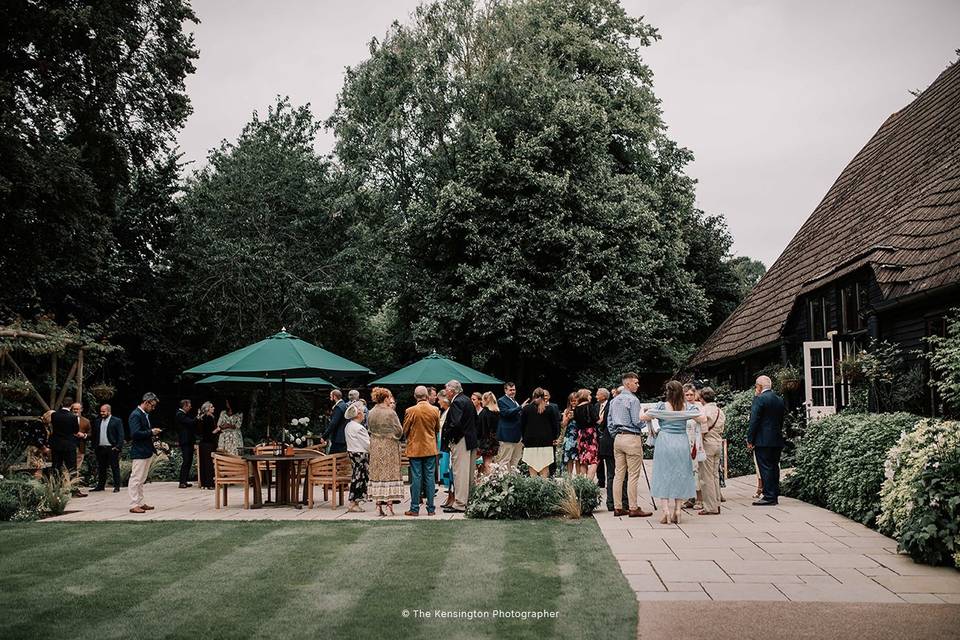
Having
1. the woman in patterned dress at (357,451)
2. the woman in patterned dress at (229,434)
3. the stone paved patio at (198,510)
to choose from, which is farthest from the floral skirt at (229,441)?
the woman in patterned dress at (357,451)

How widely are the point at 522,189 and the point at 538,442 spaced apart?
531 inches

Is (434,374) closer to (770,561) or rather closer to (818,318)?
(818,318)

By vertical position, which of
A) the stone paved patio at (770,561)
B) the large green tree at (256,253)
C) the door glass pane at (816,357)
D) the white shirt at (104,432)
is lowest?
the stone paved patio at (770,561)

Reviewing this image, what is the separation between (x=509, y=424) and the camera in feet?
41.7

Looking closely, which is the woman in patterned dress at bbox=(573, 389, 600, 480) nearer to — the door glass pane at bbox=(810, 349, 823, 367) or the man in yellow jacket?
the man in yellow jacket

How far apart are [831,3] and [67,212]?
16.5 m

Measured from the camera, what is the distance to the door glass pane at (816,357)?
15617 mm

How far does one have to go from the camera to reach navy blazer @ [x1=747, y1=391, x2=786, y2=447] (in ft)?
37.5

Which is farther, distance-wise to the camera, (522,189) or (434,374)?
(522,189)

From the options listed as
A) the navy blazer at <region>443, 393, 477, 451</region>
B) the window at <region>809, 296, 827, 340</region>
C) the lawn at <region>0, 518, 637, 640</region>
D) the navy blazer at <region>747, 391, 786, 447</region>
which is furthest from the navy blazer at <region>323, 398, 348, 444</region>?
the window at <region>809, 296, 827, 340</region>

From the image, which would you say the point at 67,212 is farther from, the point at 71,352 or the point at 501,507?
the point at 501,507

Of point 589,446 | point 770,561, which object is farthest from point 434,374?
point 770,561

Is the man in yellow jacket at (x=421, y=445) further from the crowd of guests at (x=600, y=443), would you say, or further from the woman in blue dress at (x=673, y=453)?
the woman in blue dress at (x=673, y=453)

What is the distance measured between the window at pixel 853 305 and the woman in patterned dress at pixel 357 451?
873 centimetres
